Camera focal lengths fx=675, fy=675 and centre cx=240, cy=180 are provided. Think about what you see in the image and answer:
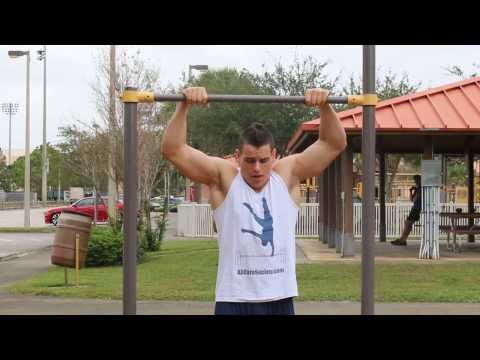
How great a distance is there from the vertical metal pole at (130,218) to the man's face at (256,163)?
63 cm

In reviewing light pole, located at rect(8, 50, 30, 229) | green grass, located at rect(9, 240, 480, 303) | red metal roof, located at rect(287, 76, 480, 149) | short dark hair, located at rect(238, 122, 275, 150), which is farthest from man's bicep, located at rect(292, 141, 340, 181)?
light pole, located at rect(8, 50, 30, 229)

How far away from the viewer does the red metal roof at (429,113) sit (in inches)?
515

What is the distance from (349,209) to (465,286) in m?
3.74

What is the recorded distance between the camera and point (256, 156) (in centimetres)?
327

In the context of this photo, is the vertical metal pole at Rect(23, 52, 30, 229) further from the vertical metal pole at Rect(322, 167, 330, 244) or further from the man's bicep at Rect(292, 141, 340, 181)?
the man's bicep at Rect(292, 141, 340, 181)

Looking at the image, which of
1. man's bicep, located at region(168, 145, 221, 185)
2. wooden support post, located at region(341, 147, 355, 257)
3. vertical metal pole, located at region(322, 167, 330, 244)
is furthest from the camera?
Answer: vertical metal pole, located at region(322, 167, 330, 244)

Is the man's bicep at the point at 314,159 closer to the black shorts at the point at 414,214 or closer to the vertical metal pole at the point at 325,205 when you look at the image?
the black shorts at the point at 414,214

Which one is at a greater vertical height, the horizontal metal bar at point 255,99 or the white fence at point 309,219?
the horizontal metal bar at point 255,99

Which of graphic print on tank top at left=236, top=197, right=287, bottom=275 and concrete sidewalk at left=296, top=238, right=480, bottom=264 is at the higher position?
graphic print on tank top at left=236, top=197, right=287, bottom=275

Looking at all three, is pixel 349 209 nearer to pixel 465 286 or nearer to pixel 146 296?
pixel 465 286

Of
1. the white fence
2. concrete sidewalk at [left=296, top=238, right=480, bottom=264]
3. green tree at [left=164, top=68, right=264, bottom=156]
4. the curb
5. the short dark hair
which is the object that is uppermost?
green tree at [left=164, top=68, right=264, bottom=156]

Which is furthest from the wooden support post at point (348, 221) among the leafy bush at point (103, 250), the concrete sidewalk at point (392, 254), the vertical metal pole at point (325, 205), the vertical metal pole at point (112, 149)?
the vertical metal pole at point (112, 149)

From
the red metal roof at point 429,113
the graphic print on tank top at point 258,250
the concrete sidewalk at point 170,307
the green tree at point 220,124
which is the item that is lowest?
the concrete sidewalk at point 170,307

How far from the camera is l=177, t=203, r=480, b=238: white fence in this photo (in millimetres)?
20281
